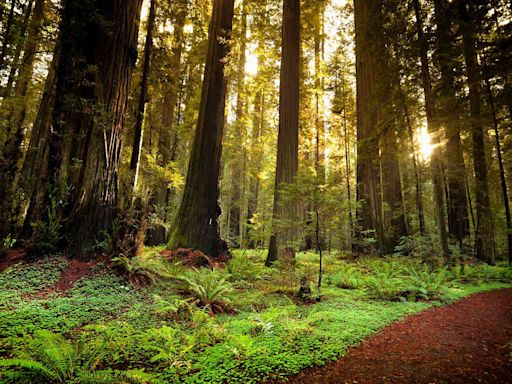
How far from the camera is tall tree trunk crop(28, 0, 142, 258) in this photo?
5035 millimetres

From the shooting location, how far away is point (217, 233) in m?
8.45

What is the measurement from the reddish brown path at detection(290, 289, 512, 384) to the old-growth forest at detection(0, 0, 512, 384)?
0.03 metres

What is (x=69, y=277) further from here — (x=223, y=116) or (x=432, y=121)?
(x=432, y=121)

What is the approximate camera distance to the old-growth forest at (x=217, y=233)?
2896 millimetres

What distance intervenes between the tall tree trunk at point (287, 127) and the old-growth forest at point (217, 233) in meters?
0.05

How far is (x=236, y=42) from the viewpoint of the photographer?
8594 mm

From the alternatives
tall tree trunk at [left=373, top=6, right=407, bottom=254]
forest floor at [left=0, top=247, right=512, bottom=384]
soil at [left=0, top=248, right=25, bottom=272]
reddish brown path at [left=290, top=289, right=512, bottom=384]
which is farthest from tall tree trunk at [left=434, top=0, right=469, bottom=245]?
soil at [left=0, top=248, right=25, bottom=272]

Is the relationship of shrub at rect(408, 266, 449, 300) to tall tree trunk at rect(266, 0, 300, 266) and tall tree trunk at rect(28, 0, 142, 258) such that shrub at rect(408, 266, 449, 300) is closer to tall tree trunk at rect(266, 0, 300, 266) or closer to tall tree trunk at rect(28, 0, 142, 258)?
tall tree trunk at rect(266, 0, 300, 266)

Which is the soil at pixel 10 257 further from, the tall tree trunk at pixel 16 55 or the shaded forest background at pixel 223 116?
the tall tree trunk at pixel 16 55

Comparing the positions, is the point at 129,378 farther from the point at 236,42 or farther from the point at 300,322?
the point at 236,42

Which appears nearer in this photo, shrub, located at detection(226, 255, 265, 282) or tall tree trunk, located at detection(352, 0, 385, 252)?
shrub, located at detection(226, 255, 265, 282)

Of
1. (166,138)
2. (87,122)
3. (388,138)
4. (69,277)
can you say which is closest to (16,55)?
(166,138)

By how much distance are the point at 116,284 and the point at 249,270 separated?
3387 millimetres

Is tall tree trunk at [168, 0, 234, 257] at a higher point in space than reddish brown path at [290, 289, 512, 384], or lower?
higher
